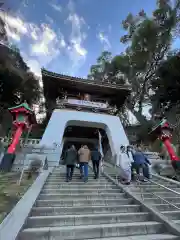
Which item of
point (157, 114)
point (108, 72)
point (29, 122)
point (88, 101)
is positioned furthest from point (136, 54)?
point (29, 122)

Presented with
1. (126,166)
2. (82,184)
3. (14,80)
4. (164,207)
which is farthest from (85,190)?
(14,80)

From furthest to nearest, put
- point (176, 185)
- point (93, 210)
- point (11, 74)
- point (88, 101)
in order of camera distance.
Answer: point (11, 74) → point (88, 101) → point (176, 185) → point (93, 210)

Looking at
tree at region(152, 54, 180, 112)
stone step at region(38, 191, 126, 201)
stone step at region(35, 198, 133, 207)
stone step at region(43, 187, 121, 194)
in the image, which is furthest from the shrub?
tree at region(152, 54, 180, 112)

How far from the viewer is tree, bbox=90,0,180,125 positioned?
848 inches

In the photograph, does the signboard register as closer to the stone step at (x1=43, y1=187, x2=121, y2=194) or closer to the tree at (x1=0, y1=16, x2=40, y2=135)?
the stone step at (x1=43, y1=187, x2=121, y2=194)

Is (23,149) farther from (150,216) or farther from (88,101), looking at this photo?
(150,216)

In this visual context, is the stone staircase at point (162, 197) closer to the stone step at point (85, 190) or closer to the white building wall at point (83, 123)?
the stone step at point (85, 190)

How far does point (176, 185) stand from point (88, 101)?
364 inches

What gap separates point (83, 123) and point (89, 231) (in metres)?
10.5

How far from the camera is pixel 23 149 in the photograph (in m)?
9.95

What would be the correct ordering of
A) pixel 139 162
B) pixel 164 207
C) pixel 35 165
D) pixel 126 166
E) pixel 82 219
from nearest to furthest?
pixel 82 219, pixel 164 207, pixel 126 166, pixel 139 162, pixel 35 165

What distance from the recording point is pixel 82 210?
13.4 feet

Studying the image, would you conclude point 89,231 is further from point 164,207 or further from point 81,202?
point 164,207

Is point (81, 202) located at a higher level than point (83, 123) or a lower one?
lower
